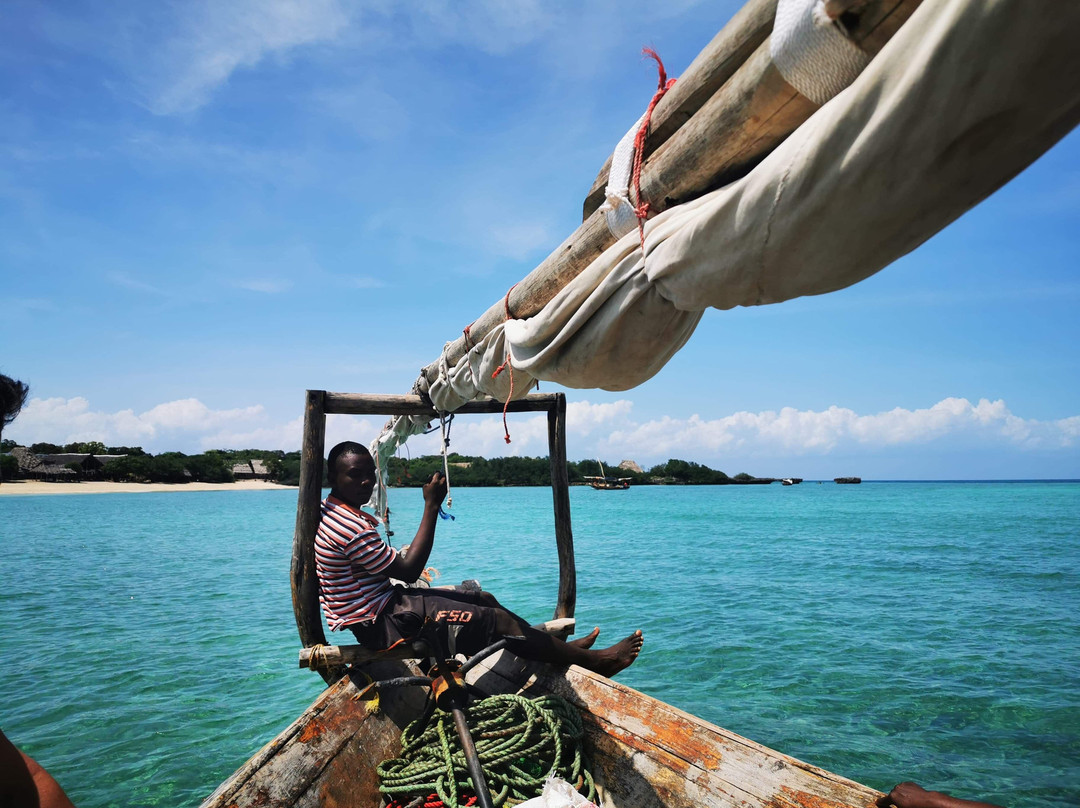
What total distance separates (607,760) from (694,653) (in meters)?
7.06

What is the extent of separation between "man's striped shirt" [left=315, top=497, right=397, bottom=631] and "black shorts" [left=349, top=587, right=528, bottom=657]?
8 centimetres

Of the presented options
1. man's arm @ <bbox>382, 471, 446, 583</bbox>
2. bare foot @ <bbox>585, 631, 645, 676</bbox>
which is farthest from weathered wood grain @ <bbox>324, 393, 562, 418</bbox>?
bare foot @ <bbox>585, 631, 645, 676</bbox>

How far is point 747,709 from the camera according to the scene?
24.3ft

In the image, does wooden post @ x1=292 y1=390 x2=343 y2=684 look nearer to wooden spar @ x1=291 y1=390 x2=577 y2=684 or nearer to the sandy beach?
wooden spar @ x1=291 y1=390 x2=577 y2=684

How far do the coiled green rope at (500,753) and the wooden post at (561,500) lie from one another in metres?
1.92

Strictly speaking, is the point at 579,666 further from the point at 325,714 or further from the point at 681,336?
the point at 681,336

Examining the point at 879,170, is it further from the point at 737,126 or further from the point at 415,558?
the point at 415,558

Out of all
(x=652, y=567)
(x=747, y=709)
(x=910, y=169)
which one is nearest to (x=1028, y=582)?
(x=652, y=567)

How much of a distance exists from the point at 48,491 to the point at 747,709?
227 ft

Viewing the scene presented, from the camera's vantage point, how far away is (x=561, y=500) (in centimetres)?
565

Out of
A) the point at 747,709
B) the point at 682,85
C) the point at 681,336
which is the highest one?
the point at 682,85

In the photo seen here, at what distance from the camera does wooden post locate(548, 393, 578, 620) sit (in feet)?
17.8

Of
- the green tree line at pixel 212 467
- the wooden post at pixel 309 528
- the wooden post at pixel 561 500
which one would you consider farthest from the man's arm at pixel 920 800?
the green tree line at pixel 212 467

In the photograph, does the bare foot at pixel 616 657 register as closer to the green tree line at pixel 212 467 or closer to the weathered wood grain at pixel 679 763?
the weathered wood grain at pixel 679 763
